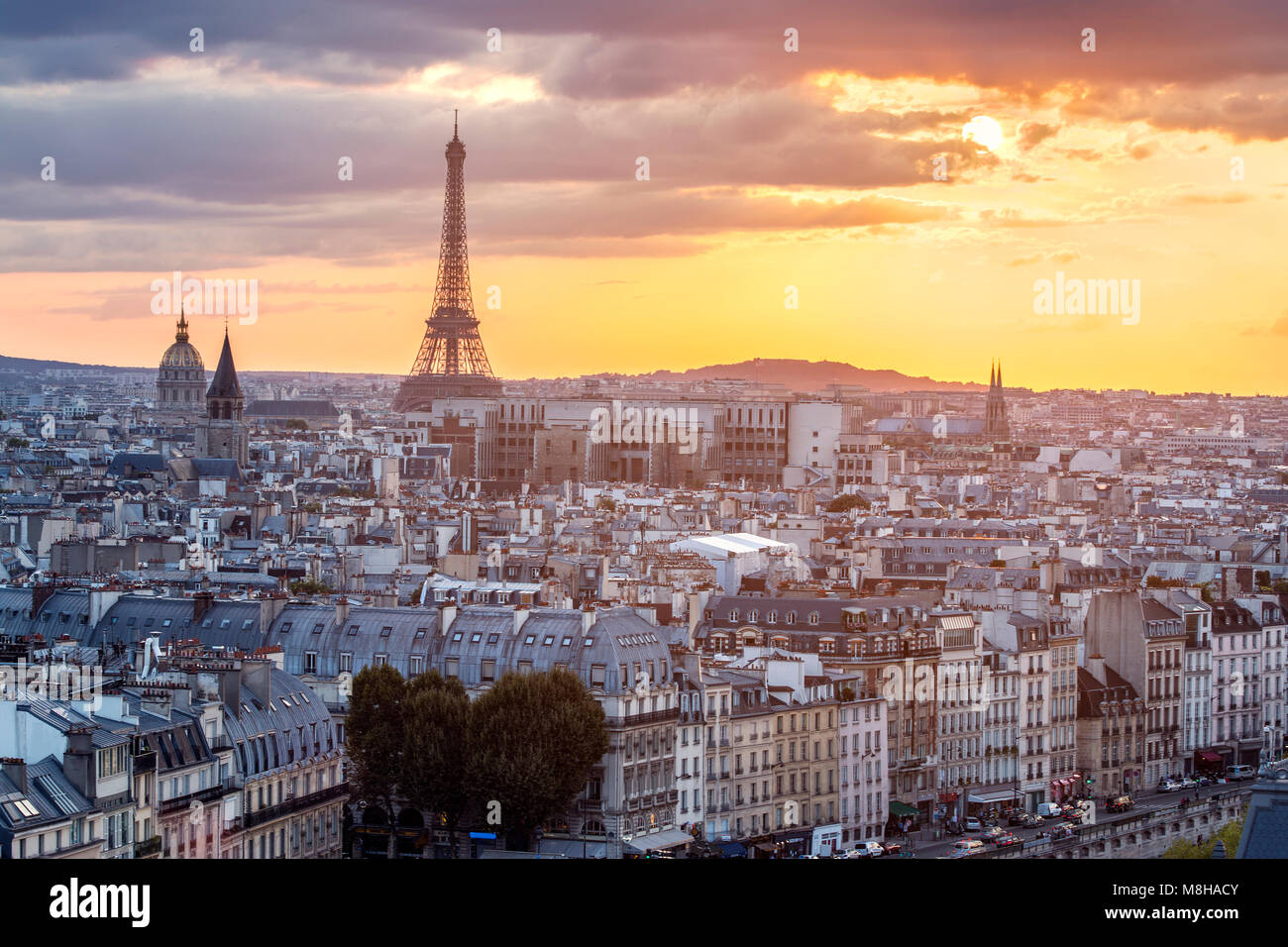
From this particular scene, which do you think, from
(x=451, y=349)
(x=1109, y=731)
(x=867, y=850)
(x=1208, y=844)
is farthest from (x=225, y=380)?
(x=1208, y=844)

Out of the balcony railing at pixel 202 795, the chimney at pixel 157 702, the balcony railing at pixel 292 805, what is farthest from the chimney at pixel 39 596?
the balcony railing at pixel 202 795

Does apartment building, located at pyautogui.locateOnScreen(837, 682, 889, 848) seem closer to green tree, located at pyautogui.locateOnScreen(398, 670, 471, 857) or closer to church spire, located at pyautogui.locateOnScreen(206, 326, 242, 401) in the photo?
green tree, located at pyautogui.locateOnScreen(398, 670, 471, 857)

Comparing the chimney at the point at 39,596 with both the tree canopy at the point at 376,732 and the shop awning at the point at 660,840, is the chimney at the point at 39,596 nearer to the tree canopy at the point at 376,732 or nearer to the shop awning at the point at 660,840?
the tree canopy at the point at 376,732

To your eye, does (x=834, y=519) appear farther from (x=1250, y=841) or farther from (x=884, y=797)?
(x=1250, y=841)

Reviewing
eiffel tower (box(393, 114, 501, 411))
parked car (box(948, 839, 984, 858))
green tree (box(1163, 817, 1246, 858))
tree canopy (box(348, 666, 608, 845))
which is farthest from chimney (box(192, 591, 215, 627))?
eiffel tower (box(393, 114, 501, 411))

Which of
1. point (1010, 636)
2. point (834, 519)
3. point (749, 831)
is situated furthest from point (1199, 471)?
point (749, 831)
